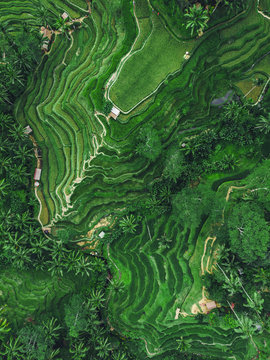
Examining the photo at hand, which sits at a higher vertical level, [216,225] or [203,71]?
[203,71]

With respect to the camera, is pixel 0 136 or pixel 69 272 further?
pixel 69 272

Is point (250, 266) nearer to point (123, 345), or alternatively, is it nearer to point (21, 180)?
point (123, 345)

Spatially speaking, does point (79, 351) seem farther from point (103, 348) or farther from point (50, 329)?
point (50, 329)

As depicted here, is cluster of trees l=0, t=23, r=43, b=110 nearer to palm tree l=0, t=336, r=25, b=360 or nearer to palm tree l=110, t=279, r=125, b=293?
palm tree l=110, t=279, r=125, b=293

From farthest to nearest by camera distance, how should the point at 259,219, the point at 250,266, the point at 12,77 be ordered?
the point at 12,77, the point at 250,266, the point at 259,219

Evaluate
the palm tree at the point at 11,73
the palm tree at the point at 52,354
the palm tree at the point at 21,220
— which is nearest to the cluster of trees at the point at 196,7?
the palm tree at the point at 11,73

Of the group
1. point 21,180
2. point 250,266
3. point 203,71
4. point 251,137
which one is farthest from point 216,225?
point 21,180

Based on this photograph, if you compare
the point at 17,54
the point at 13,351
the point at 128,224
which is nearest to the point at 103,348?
the point at 13,351
